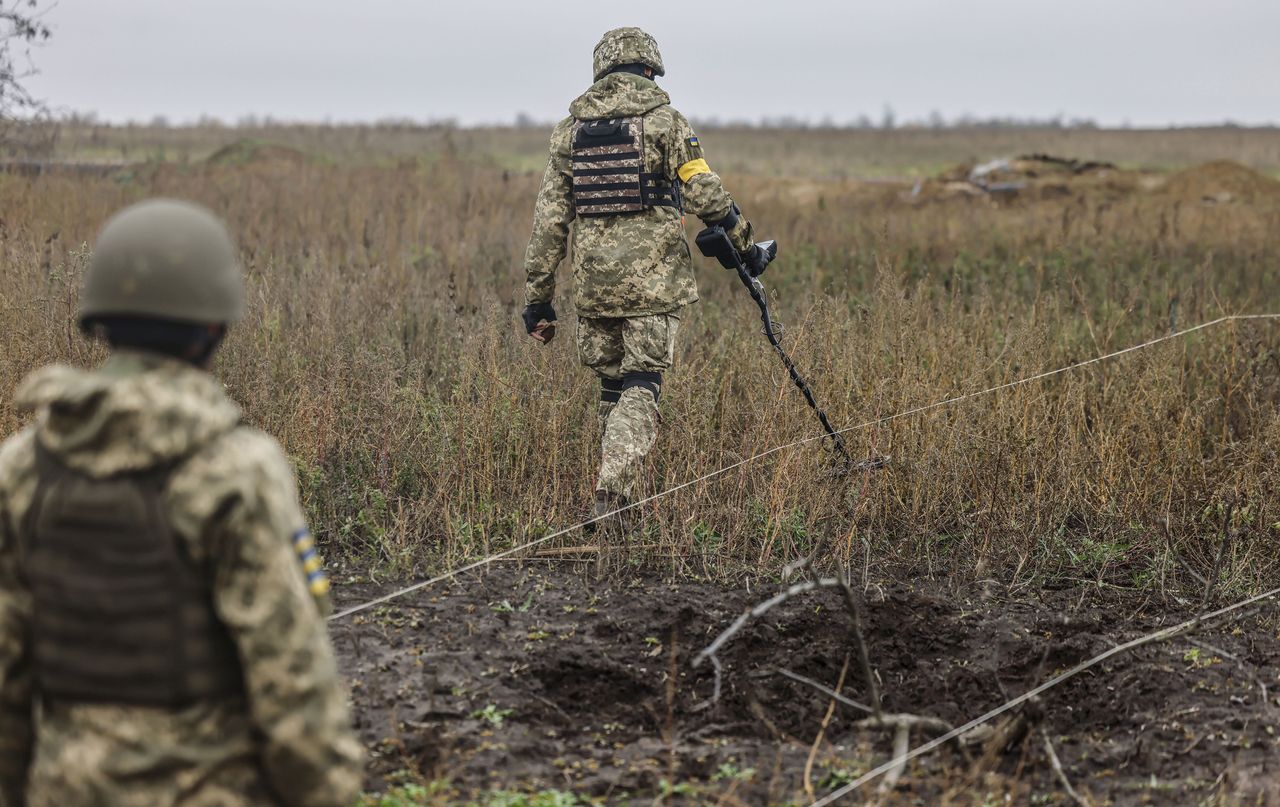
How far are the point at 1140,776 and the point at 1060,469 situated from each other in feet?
7.24

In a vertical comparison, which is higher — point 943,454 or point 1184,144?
point 1184,144

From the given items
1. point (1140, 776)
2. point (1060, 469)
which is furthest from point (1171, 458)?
point (1140, 776)

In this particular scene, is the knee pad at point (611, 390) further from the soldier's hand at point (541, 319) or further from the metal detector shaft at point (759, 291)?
the metal detector shaft at point (759, 291)

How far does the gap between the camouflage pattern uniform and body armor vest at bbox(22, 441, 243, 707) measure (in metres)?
3.50

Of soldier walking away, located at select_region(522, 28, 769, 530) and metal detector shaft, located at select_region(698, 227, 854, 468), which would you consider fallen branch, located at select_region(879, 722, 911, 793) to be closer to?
soldier walking away, located at select_region(522, 28, 769, 530)

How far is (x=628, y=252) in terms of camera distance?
550 cm

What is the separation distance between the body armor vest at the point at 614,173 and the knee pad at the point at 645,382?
2.31 feet

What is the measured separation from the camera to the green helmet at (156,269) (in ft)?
5.86

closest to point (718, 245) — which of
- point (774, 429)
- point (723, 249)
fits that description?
point (723, 249)

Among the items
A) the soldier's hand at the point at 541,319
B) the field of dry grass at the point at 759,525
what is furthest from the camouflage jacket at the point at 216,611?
the soldier's hand at the point at 541,319

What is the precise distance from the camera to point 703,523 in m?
5.36

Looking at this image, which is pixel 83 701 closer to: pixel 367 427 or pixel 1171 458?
pixel 367 427

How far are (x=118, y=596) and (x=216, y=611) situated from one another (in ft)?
0.44

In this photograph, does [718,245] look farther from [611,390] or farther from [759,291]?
[611,390]
